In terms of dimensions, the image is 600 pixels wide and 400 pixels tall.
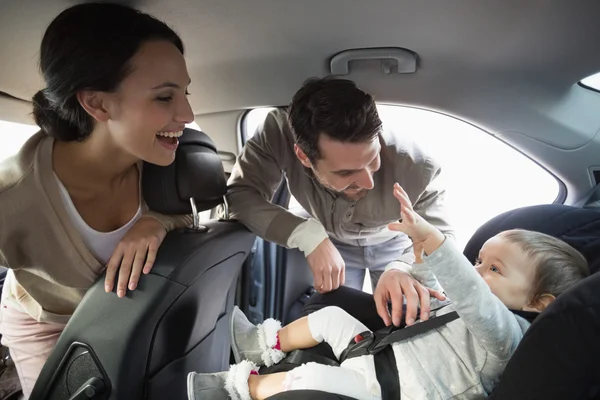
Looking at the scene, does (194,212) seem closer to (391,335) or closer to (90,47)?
(90,47)

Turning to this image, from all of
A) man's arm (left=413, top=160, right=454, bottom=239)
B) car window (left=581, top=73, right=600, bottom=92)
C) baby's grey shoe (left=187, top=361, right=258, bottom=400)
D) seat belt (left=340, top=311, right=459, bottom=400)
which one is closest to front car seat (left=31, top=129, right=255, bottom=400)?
baby's grey shoe (left=187, top=361, right=258, bottom=400)

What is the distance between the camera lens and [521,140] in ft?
5.47

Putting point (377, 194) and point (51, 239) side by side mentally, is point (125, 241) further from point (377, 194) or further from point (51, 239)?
point (377, 194)

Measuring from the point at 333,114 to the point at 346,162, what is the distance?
146mm

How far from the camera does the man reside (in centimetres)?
134

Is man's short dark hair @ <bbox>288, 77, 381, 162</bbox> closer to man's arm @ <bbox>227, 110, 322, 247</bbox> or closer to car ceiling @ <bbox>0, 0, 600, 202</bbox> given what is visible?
car ceiling @ <bbox>0, 0, 600, 202</bbox>

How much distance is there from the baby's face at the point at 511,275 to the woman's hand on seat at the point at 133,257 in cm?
94

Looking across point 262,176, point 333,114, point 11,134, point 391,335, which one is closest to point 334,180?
point 333,114

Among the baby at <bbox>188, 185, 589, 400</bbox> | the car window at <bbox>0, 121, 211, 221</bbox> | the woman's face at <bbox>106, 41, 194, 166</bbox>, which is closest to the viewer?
the baby at <bbox>188, 185, 589, 400</bbox>

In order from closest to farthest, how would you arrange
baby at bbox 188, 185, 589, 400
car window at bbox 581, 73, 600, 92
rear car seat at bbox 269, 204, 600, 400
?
rear car seat at bbox 269, 204, 600, 400 < baby at bbox 188, 185, 589, 400 < car window at bbox 581, 73, 600, 92

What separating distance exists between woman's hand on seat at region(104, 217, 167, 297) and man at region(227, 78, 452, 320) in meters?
0.41

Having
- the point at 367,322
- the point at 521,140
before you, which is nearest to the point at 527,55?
the point at 521,140

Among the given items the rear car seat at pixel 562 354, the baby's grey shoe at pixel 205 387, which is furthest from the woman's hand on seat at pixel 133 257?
the rear car seat at pixel 562 354

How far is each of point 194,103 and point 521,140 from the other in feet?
4.22
